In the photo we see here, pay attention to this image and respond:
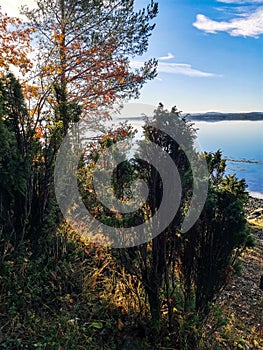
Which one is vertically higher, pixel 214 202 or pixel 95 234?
pixel 214 202

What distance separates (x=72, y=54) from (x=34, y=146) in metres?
5.69

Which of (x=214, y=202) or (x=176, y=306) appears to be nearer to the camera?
(x=214, y=202)

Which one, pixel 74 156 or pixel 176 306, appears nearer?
pixel 176 306

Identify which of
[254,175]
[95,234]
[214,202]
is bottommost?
[254,175]

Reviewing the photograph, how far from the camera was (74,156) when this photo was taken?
3.41 m

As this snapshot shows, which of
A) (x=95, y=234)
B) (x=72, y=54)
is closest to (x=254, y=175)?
(x=72, y=54)

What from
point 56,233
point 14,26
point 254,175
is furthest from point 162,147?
point 254,175

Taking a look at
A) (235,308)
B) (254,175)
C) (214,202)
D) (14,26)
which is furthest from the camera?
(254,175)

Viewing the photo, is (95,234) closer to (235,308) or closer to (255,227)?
(235,308)

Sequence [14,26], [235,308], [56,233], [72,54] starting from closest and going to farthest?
[56,233] → [235,308] → [14,26] → [72,54]

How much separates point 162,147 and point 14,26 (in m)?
6.03

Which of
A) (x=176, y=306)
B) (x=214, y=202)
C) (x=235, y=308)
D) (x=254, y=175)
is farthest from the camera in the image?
(x=254, y=175)

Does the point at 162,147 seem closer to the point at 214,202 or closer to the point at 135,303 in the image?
the point at 214,202

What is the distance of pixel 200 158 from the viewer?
247 centimetres
